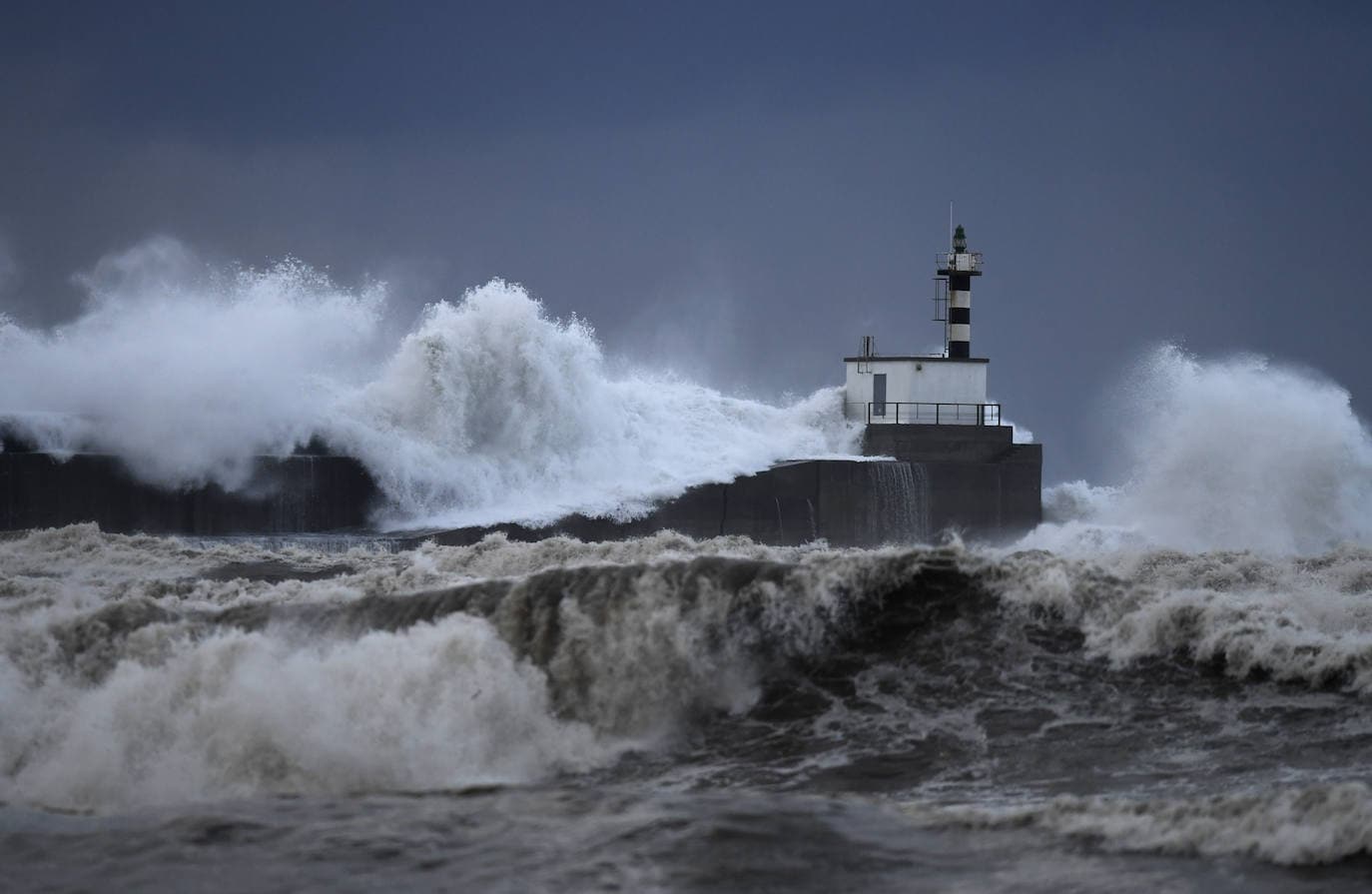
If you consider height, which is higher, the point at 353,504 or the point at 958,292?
the point at 958,292

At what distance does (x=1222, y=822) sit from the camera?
6039mm

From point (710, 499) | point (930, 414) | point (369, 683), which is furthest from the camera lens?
point (930, 414)

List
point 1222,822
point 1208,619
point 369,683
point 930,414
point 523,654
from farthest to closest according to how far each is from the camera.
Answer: point 930,414
point 523,654
point 1208,619
point 369,683
point 1222,822

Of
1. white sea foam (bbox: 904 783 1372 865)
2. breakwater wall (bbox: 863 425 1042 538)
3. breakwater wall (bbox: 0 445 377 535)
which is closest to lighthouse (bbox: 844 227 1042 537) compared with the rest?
breakwater wall (bbox: 863 425 1042 538)

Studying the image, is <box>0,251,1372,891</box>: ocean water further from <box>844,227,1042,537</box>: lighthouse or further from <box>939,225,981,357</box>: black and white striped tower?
<box>939,225,981,357</box>: black and white striped tower

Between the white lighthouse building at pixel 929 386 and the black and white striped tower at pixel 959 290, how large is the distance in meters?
0.02

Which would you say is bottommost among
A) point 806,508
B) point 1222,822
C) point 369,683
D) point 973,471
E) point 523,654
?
point 1222,822

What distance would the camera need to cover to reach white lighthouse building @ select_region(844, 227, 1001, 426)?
28.4 meters

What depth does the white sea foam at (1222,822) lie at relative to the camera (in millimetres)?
5758

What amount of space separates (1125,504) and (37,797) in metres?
24.1

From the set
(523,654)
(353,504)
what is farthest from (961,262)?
(523,654)

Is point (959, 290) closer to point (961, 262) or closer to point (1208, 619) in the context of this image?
point (961, 262)

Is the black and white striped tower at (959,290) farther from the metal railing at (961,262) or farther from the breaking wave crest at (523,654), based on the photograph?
the breaking wave crest at (523,654)

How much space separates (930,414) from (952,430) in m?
1.21
